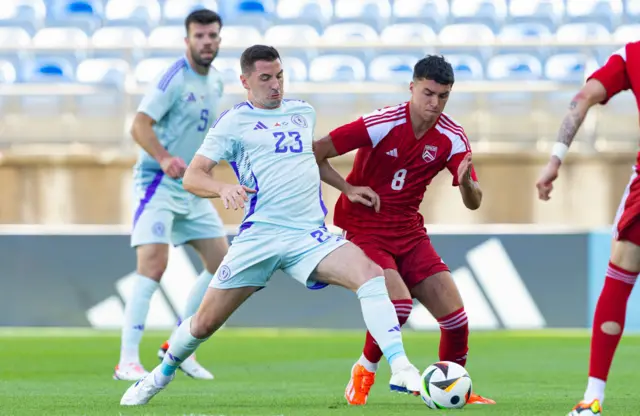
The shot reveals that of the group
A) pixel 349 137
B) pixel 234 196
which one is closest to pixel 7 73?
pixel 349 137

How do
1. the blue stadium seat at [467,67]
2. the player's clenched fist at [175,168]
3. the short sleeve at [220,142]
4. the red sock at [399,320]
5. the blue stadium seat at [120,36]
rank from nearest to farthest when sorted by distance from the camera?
the short sleeve at [220,142]
the red sock at [399,320]
the player's clenched fist at [175,168]
the blue stadium seat at [467,67]
the blue stadium seat at [120,36]

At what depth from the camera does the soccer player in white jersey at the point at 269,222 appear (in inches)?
226

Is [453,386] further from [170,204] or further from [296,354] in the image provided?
[296,354]

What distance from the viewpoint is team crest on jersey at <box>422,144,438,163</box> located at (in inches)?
256

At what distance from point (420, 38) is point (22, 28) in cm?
597

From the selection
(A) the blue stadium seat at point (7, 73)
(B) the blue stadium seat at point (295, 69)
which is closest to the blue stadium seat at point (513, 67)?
(B) the blue stadium seat at point (295, 69)

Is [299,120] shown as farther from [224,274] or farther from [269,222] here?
[224,274]

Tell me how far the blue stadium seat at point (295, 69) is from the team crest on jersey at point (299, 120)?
9336 mm

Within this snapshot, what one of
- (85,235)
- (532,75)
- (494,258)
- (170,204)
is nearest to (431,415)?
(170,204)

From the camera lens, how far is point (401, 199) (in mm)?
6645

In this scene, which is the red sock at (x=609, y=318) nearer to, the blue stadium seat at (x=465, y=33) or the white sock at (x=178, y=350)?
the white sock at (x=178, y=350)

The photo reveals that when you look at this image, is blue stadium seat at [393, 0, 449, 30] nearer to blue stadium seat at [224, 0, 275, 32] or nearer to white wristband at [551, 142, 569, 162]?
blue stadium seat at [224, 0, 275, 32]

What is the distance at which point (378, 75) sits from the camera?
1609cm

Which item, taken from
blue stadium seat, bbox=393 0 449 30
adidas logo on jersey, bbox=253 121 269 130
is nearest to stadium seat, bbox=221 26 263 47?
blue stadium seat, bbox=393 0 449 30
